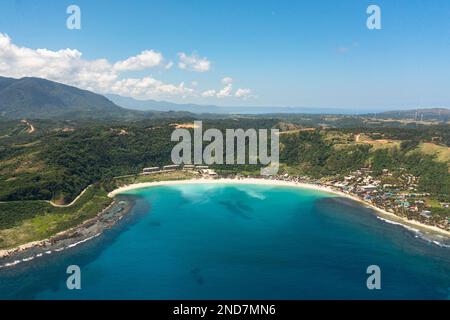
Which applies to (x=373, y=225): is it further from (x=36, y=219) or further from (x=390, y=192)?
(x=36, y=219)

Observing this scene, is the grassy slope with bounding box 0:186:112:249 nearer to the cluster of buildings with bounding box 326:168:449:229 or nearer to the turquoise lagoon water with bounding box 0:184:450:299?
the turquoise lagoon water with bounding box 0:184:450:299

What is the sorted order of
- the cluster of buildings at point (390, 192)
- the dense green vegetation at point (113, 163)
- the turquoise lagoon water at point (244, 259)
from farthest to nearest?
the cluster of buildings at point (390, 192) → the dense green vegetation at point (113, 163) → the turquoise lagoon water at point (244, 259)

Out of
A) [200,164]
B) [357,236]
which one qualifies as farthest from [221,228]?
[200,164]

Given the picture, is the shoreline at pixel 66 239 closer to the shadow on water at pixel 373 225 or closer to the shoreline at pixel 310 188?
the shoreline at pixel 310 188

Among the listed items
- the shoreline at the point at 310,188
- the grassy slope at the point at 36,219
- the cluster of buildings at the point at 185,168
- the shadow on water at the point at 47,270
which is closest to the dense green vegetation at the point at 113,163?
the grassy slope at the point at 36,219

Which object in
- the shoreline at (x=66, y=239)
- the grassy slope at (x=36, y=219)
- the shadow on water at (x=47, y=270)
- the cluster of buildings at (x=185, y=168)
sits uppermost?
the cluster of buildings at (x=185, y=168)
